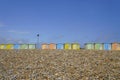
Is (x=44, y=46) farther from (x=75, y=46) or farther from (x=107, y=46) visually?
(x=107, y=46)

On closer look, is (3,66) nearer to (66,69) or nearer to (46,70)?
(46,70)

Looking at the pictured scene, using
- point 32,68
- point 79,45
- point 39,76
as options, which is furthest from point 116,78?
point 79,45

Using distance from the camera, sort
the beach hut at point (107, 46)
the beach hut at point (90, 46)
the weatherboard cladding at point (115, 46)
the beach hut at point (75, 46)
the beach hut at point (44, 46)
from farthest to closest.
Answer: the beach hut at point (44, 46) → the beach hut at point (75, 46) → the beach hut at point (90, 46) → the beach hut at point (107, 46) → the weatherboard cladding at point (115, 46)

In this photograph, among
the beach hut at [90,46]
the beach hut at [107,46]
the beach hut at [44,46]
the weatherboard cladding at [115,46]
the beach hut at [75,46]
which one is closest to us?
the weatherboard cladding at [115,46]

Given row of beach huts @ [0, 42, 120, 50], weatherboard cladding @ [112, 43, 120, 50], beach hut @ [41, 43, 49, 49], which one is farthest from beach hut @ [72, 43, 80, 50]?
weatherboard cladding @ [112, 43, 120, 50]

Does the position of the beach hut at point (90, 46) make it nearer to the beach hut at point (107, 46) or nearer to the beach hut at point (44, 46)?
the beach hut at point (107, 46)

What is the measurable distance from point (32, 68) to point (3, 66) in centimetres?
350

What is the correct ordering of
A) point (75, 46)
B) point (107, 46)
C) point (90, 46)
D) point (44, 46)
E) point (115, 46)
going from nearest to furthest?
point (115, 46) → point (107, 46) → point (90, 46) → point (75, 46) → point (44, 46)

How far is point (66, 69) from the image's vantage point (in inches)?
816

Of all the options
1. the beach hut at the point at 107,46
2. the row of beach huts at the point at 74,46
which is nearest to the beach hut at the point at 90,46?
the row of beach huts at the point at 74,46

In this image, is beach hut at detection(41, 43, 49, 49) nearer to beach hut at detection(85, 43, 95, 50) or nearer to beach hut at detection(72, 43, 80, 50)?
beach hut at detection(72, 43, 80, 50)

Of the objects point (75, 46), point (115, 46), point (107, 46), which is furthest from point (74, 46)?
point (115, 46)

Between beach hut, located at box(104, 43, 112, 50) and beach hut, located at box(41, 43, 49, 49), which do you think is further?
beach hut, located at box(41, 43, 49, 49)

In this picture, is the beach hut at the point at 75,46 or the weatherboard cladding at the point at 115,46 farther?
the beach hut at the point at 75,46
